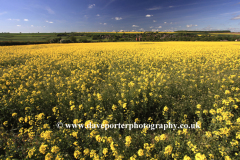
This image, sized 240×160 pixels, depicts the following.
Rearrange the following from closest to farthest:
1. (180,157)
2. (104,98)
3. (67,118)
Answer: (180,157) → (67,118) → (104,98)

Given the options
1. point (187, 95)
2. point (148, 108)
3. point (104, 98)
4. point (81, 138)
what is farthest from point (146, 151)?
point (187, 95)

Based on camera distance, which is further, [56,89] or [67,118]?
[56,89]

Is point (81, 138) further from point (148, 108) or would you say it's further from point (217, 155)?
point (217, 155)

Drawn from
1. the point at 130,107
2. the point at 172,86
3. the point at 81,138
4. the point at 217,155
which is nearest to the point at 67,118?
the point at 81,138

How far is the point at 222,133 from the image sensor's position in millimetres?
2215

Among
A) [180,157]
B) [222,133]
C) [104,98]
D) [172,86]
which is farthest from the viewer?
[172,86]

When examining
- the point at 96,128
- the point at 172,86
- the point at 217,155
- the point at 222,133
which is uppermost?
the point at 172,86

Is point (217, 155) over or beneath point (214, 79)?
beneath

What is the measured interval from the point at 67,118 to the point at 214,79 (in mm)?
6565

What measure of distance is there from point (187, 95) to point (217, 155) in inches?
97.9

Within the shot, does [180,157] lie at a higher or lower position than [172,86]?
lower

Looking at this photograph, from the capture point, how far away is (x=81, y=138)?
2625 millimetres

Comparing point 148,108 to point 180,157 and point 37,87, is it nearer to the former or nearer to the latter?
point 180,157

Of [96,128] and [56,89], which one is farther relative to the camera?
[56,89]
